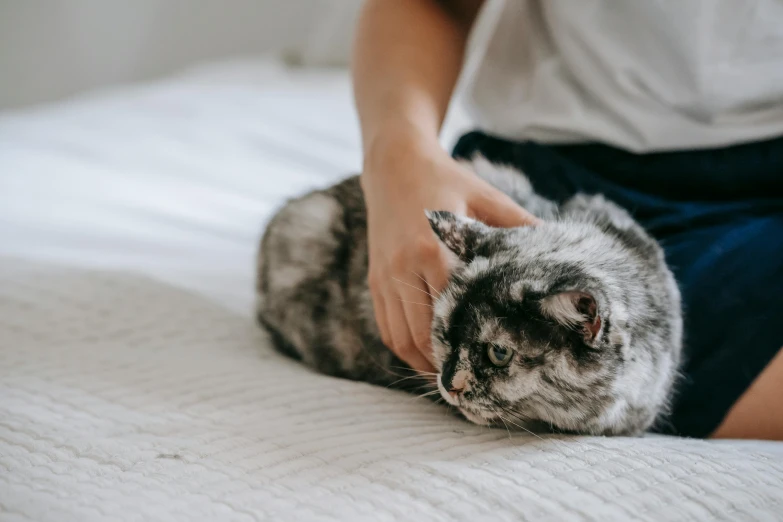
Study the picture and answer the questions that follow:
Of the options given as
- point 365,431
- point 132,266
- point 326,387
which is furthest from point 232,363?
point 132,266

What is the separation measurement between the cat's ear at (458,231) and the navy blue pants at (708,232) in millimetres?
262

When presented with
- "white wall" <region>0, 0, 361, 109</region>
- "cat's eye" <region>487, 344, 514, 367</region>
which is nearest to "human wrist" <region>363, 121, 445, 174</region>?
"cat's eye" <region>487, 344, 514, 367</region>

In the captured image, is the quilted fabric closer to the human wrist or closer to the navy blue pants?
the navy blue pants

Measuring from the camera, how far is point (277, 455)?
0.69 metres

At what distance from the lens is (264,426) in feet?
2.51

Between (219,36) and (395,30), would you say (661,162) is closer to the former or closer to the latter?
(395,30)

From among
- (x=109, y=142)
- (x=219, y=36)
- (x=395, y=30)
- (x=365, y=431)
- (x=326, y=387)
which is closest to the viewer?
(x=365, y=431)

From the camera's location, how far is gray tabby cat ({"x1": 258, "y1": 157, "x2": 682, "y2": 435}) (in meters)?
0.71

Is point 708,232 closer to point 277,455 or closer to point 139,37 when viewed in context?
point 277,455

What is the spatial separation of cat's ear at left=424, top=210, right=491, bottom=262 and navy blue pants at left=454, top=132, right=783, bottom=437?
0.26 meters

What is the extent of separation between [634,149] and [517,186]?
0.18 meters

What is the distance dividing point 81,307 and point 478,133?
755 mm

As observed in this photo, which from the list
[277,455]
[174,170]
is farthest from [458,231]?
[174,170]

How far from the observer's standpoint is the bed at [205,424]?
59 centimetres
